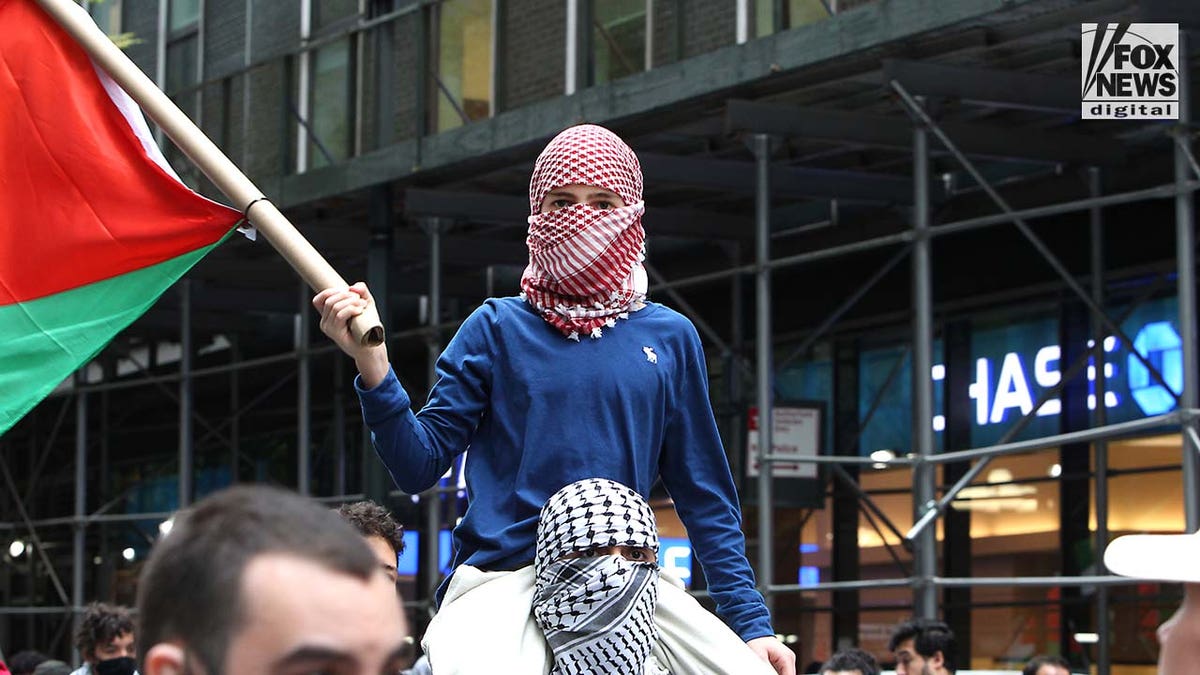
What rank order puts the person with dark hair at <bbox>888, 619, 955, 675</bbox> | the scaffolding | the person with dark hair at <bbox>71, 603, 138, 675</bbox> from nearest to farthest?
the person with dark hair at <bbox>71, 603, 138, 675</bbox> → the person with dark hair at <bbox>888, 619, 955, 675</bbox> → the scaffolding

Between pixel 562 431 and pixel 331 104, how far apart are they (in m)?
15.9

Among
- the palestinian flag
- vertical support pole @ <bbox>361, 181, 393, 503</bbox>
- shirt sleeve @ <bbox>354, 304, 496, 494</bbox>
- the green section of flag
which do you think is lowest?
shirt sleeve @ <bbox>354, 304, 496, 494</bbox>

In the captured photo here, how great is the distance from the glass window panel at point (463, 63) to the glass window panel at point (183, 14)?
632cm

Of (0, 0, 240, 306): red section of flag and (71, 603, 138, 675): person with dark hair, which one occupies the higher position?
(0, 0, 240, 306): red section of flag

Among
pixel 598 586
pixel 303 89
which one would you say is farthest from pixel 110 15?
pixel 598 586

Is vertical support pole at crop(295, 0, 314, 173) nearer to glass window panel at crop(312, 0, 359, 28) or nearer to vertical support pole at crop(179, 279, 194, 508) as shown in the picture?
glass window panel at crop(312, 0, 359, 28)

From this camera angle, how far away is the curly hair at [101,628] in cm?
1052

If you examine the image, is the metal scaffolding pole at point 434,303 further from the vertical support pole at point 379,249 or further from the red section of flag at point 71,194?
the red section of flag at point 71,194

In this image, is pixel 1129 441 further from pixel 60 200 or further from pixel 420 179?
pixel 60 200

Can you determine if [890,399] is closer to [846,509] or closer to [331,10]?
[846,509]

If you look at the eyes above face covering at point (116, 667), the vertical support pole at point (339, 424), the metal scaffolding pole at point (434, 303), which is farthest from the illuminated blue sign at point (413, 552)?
the eyes above face covering at point (116, 667)

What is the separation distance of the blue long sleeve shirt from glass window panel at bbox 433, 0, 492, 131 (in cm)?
1325

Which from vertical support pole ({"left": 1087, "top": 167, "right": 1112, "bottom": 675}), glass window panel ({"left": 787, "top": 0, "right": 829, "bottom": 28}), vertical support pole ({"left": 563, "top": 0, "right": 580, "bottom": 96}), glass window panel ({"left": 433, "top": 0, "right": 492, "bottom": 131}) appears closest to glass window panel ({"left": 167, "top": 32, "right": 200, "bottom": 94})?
glass window panel ({"left": 433, "top": 0, "right": 492, "bottom": 131})

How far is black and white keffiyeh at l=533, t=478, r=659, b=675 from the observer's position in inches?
173
